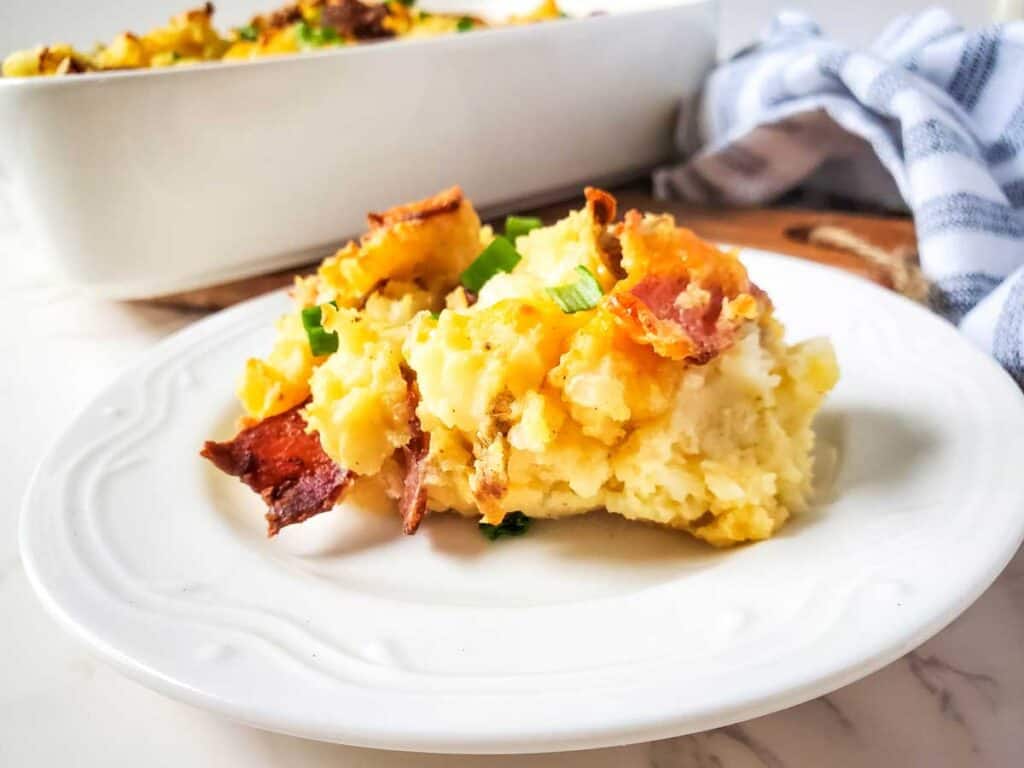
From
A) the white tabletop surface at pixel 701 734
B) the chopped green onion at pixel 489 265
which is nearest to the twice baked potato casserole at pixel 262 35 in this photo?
the chopped green onion at pixel 489 265

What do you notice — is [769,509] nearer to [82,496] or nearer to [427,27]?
[82,496]

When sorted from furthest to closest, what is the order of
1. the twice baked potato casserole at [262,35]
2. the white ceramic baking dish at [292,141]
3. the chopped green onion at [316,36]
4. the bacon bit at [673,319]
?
the chopped green onion at [316,36] < the twice baked potato casserole at [262,35] < the white ceramic baking dish at [292,141] < the bacon bit at [673,319]

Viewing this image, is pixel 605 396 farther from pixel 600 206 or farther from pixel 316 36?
pixel 316 36

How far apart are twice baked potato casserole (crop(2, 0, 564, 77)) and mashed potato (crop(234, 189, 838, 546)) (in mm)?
1191

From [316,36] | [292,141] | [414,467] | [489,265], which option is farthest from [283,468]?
[316,36]

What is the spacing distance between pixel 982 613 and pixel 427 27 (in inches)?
72.4

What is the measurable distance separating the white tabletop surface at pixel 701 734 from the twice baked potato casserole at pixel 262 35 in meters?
1.27

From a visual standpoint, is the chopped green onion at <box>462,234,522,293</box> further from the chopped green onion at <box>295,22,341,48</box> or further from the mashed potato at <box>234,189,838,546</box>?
the chopped green onion at <box>295,22,341,48</box>

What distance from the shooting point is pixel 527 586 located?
97 cm

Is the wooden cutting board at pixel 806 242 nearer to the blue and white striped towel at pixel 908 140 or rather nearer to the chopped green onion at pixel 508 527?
the blue and white striped towel at pixel 908 140

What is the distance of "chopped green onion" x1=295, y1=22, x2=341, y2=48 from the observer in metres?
2.14

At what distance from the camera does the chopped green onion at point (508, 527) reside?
41.8 inches

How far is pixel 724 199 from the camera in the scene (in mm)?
2236

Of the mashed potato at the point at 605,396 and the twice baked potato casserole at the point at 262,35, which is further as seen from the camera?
the twice baked potato casserole at the point at 262,35
